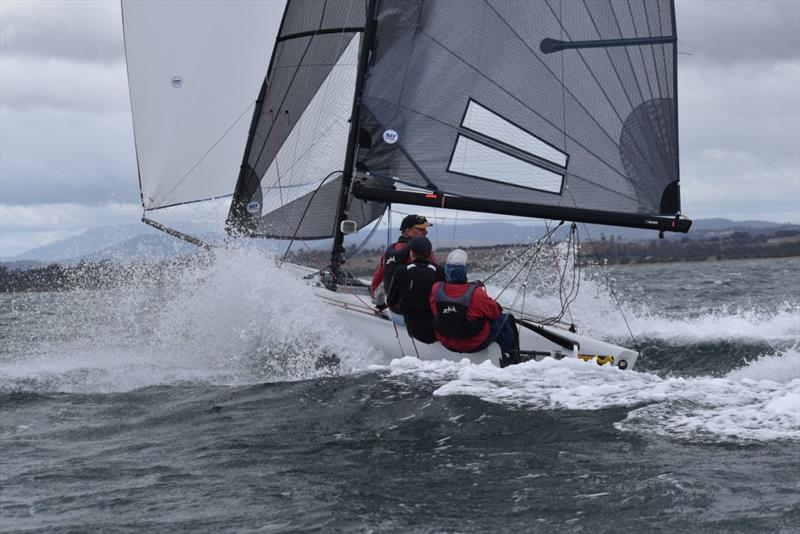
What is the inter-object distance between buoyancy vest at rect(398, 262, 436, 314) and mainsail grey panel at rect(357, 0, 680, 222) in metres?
0.84

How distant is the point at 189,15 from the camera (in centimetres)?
985

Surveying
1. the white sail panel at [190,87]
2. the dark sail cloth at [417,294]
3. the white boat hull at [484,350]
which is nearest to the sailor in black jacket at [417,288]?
the dark sail cloth at [417,294]

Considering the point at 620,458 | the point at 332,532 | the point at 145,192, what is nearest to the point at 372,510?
the point at 332,532

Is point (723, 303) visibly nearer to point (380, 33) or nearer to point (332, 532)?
point (380, 33)

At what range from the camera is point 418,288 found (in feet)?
22.8

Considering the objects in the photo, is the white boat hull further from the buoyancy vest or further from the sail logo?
the sail logo

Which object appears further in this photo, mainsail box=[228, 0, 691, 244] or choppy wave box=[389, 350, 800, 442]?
mainsail box=[228, 0, 691, 244]

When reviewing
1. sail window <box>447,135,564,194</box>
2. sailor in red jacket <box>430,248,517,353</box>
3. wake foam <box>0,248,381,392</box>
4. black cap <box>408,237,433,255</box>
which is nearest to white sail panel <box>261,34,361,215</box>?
wake foam <box>0,248,381,392</box>

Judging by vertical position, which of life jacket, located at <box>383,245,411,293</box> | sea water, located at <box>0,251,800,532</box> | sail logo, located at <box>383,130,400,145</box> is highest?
sail logo, located at <box>383,130,400,145</box>

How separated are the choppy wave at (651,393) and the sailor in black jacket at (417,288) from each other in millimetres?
262

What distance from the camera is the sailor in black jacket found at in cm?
695

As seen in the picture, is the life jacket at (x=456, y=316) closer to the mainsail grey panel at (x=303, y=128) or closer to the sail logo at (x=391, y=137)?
the sail logo at (x=391, y=137)

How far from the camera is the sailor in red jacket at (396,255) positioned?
24.4 feet

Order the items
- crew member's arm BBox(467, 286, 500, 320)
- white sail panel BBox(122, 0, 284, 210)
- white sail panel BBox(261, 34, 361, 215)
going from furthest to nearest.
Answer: white sail panel BBox(122, 0, 284, 210), white sail panel BBox(261, 34, 361, 215), crew member's arm BBox(467, 286, 500, 320)
